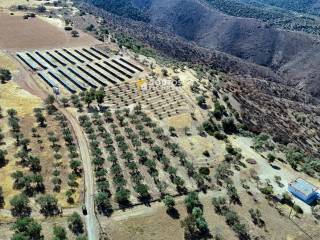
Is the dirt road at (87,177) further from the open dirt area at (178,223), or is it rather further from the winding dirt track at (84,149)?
the open dirt area at (178,223)

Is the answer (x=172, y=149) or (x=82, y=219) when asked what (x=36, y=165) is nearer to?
(x=82, y=219)

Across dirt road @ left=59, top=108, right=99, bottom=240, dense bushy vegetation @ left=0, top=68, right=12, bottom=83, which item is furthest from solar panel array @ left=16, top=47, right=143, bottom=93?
dirt road @ left=59, top=108, right=99, bottom=240

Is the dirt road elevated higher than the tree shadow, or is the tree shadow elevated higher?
the tree shadow

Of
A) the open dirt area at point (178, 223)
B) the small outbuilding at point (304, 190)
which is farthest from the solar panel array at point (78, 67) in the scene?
the small outbuilding at point (304, 190)

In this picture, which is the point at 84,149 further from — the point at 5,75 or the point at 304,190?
the point at 5,75

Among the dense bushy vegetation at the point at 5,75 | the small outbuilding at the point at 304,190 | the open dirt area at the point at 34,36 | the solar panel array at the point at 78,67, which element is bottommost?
the open dirt area at the point at 34,36

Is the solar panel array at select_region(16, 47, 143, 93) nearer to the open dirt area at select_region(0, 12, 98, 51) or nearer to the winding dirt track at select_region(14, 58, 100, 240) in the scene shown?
the winding dirt track at select_region(14, 58, 100, 240)
